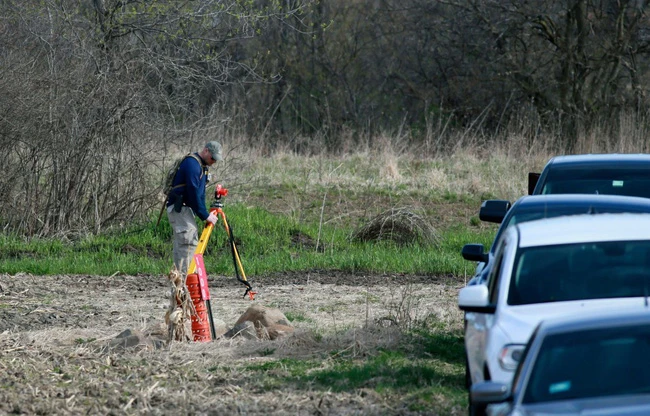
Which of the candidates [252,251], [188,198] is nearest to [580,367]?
[188,198]

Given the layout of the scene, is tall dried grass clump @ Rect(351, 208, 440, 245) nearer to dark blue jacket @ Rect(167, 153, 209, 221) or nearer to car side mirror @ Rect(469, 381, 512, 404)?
dark blue jacket @ Rect(167, 153, 209, 221)

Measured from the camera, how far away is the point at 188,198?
12172 mm

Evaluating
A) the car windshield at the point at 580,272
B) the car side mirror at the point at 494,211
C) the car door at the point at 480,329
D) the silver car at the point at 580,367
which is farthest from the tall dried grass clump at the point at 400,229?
the silver car at the point at 580,367

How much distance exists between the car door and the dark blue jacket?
5.19 metres

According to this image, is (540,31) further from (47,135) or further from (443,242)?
(47,135)

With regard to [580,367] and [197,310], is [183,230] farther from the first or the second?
[580,367]

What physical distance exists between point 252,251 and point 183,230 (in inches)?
162

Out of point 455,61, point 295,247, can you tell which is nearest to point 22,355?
point 295,247

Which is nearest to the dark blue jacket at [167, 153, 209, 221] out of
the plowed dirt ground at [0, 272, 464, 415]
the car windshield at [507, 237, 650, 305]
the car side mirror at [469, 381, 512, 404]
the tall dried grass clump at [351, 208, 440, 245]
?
the plowed dirt ground at [0, 272, 464, 415]

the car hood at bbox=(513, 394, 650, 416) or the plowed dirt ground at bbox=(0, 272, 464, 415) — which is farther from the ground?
the car hood at bbox=(513, 394, 650, 416)

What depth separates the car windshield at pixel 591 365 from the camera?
489cm

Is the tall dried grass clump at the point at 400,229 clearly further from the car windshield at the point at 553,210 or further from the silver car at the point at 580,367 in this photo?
the silver car at the point at 580,367

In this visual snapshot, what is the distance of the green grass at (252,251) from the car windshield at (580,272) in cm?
738

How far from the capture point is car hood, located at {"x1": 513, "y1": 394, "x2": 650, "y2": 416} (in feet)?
14.9
